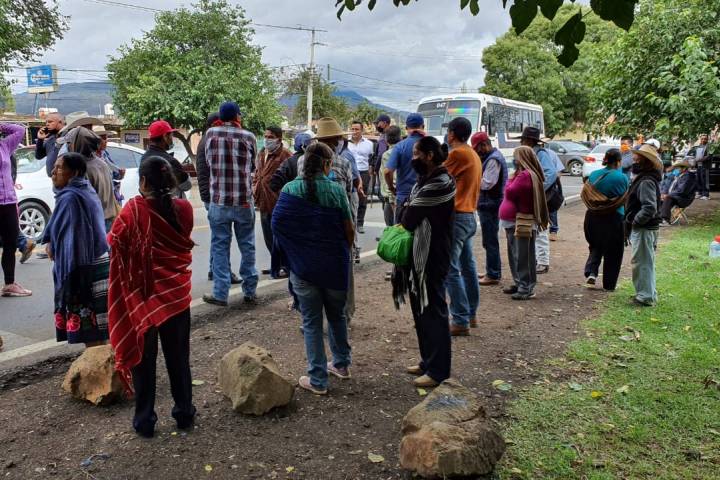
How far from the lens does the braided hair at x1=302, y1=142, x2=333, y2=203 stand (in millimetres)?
3805

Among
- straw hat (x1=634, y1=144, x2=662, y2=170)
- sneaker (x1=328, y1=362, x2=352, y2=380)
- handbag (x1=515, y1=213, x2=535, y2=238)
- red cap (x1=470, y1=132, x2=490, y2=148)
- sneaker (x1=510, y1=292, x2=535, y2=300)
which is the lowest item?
sneaker (x1=328, y1=362, x2=352, y2=380)

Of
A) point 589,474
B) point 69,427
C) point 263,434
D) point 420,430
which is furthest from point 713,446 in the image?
point 69,427

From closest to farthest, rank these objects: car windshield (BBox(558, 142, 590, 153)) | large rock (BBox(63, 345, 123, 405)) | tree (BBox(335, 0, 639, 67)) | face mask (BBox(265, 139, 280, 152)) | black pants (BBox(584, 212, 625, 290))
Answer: tree (BBox(335, 0, 639, 67))
large rock (BBox(63, 345, 123, 405))
black pants (BBox(584, 212, 625, 290))
face mask (BBox(265, 139, 280, 152))
car windshield (BBox(558, 142, 590, 153))

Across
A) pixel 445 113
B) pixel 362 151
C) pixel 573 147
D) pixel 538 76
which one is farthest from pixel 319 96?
pixel 362 151

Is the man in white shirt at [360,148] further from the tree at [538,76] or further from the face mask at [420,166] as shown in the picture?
the tree at [538,76]

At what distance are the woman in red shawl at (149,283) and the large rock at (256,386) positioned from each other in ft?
1.19

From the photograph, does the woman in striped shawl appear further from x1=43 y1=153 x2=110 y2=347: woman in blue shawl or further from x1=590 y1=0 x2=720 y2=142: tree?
x1=590 y1=0 x2=720 y2=142: tree

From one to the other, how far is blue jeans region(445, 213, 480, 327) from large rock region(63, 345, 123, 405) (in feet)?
8.65

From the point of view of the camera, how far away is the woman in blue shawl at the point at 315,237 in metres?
3.82

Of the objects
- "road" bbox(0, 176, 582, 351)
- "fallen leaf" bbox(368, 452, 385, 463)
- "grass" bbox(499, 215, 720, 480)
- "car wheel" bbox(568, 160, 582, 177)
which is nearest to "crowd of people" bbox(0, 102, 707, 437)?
"road" bbox(0, 176, 582, 351)

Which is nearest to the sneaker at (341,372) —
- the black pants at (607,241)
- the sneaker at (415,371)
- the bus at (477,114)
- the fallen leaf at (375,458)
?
the sneaker at (415,371)

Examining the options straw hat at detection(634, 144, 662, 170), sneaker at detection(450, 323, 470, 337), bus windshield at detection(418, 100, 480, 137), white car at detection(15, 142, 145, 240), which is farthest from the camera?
bus windshield at detection(418, 100, 480, 137)

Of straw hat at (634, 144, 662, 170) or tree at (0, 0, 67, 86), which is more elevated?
tree at (0, 0, 67, 86)

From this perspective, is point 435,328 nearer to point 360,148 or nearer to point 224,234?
point 224,234
